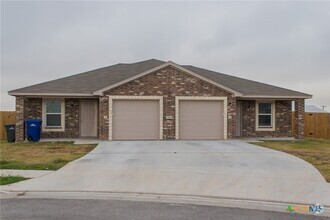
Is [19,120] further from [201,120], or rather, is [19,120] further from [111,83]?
[201,120]

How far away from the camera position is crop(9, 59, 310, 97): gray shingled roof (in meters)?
20.6

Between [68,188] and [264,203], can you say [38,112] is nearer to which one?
[68,188]

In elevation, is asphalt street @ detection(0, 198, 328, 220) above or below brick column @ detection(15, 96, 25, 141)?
below

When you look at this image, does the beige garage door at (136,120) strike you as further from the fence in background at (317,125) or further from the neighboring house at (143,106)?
the fence in background at (317,125)

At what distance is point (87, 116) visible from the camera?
21984 mm

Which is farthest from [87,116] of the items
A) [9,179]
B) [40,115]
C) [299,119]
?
[299,119]

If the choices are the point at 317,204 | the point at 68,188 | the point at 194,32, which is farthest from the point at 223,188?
the point at 194,32

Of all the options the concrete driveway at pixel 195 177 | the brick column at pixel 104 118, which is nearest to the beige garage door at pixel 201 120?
the brick column at pixel 104 118

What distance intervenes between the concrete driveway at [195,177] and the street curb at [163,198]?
0.63 feet

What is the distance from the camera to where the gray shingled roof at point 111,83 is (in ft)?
67.6

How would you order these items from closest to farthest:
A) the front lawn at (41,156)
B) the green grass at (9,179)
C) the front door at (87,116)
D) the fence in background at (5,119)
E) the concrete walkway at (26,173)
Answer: the green grass at (9,179) < the concrete walkway at (26,173) < the front lawn at (41,156) < the front door at (87,116) < the fence in background at (5,119)

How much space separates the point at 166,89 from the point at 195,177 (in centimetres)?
1058

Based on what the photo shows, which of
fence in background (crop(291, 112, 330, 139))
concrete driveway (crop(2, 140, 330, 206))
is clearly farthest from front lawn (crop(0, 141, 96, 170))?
fence in background (crop(291, 112, 330, 139))

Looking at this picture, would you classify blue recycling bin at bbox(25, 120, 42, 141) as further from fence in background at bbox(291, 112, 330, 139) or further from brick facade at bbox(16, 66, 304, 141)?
fence in background at bbox(291, 112, 330, 139)
